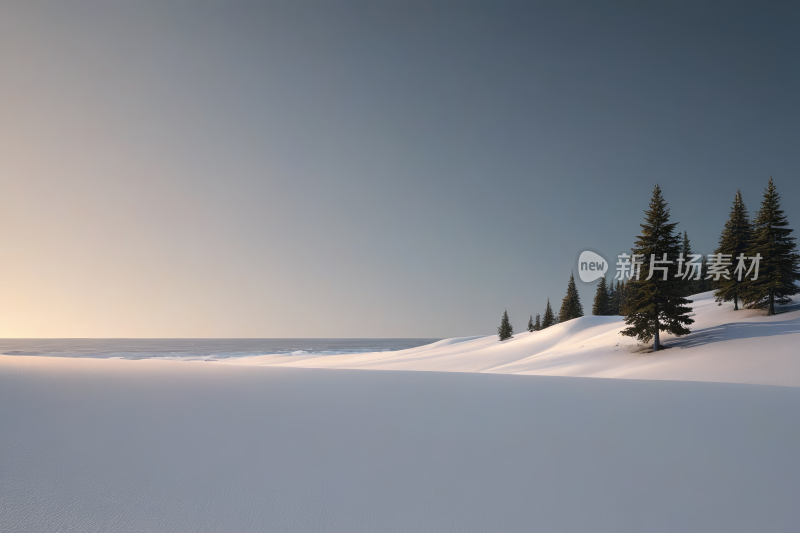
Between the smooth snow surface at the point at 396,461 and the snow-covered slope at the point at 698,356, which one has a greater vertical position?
the smooth snow surface at the point at 396,461

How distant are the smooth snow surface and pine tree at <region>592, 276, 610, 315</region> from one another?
56816mm

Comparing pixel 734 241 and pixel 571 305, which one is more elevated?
pixel 734 241

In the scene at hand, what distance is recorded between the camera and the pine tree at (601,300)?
2385 inches

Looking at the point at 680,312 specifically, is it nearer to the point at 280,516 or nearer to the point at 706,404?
the point at 706,404

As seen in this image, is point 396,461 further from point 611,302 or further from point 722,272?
point 611,302

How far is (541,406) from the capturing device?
25.1 ft

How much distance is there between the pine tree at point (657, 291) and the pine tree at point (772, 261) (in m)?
10.8

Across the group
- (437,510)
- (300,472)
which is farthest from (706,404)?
Answer: (300,472)

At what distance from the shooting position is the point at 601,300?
200ft

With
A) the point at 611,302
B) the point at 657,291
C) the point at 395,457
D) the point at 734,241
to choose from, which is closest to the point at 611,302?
the point at 611,302

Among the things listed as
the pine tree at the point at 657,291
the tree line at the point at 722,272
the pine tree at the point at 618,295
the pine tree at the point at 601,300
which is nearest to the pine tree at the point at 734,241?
the tree line at the point at 722,272

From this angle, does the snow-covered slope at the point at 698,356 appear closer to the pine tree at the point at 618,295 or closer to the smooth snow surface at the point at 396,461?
the smooth snow surface at the point at 396,461

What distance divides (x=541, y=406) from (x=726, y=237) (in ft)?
125

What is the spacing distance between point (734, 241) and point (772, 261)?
17.6 feet
